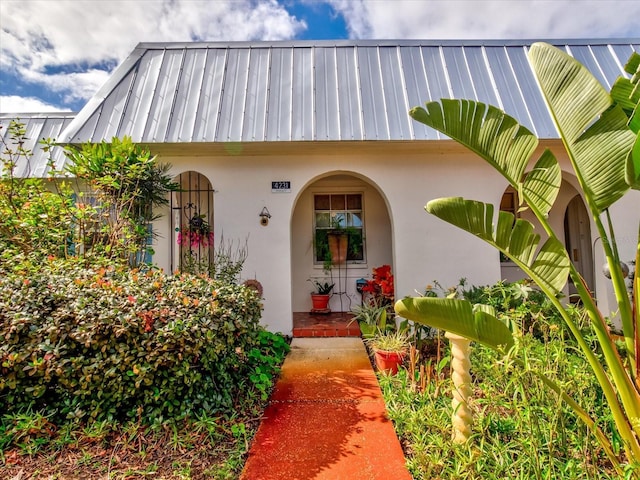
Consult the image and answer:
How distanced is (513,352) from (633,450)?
3.19 feet

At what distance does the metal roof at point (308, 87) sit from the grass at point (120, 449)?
3.90 m

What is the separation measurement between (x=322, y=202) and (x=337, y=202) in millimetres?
360

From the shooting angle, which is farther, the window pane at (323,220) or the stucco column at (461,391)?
the window pane at (323,220)

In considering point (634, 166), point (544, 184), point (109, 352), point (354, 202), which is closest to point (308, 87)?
point (354, 202)

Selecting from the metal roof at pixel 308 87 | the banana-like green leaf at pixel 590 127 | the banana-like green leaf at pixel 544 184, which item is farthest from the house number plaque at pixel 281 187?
the banana-like green leaf at pixel 590 127

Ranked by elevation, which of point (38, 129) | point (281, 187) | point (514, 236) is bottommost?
point (514, 236)

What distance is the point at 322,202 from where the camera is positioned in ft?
23.9

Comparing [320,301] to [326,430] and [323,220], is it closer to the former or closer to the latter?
[323,220]

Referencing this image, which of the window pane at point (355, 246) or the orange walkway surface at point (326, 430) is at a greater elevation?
the window pane at point (355, 246)

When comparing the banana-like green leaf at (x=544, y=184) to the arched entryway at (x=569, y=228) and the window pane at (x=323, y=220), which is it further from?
the arched entryway at (x=569, y=228)

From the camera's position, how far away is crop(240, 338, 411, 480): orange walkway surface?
2.28 meters

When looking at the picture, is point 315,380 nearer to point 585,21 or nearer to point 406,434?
point 406,434

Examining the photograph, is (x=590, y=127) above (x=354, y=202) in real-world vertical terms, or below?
below

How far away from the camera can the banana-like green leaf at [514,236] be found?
1977 millimetres
